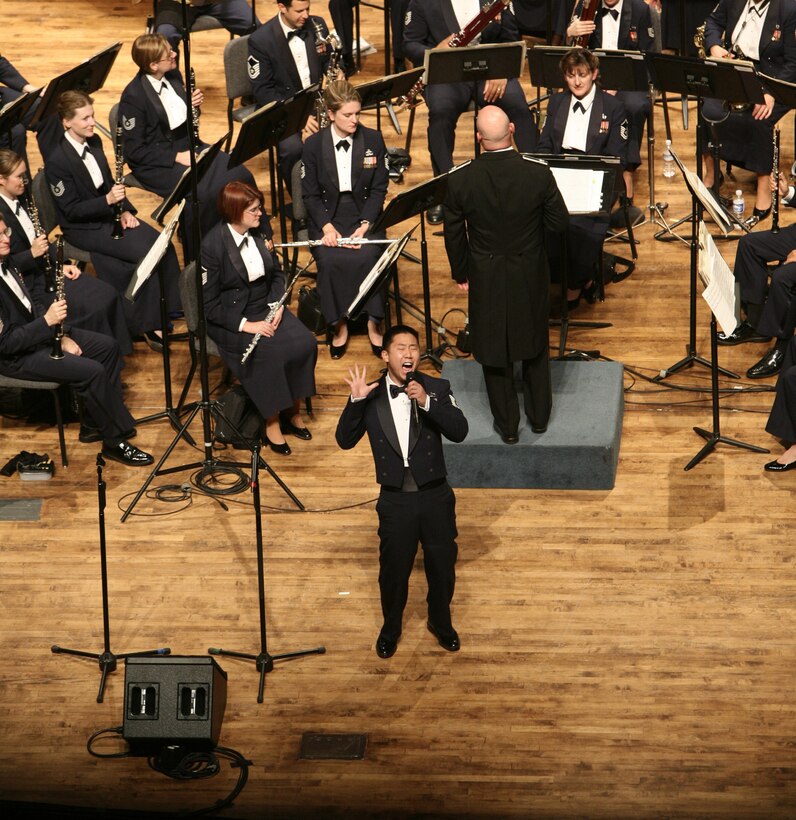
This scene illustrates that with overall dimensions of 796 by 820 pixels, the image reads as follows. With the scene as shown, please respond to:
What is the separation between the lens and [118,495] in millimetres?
7160

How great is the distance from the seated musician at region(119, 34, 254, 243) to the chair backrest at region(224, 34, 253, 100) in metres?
0.43

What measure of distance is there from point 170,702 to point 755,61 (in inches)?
228

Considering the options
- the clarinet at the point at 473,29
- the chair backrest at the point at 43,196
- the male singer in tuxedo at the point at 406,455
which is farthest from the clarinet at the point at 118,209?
the male singer in tuxedo at the point at 406,455

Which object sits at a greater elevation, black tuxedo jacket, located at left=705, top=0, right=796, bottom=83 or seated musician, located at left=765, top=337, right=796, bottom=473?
black tuxedo jacket, located at left=705, top=0, right=796, bottom=83

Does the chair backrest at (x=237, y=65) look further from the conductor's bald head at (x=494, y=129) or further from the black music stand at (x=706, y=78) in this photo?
the conductor's bald head at (x=494, y=129)

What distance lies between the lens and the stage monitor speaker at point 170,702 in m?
5.48

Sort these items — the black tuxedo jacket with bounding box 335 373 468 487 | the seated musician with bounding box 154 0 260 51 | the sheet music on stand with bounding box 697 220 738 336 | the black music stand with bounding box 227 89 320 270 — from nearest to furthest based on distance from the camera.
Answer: the black tuxedo jacket with bounding box 335 373 468 487 < the sheet music on stand with bounding box 697 220 738 336 < the black music stand with bounding box 227 89 320 270 < the seated musician with bounding box 154 0 260 51

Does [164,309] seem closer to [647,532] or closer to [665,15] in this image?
[647,532]

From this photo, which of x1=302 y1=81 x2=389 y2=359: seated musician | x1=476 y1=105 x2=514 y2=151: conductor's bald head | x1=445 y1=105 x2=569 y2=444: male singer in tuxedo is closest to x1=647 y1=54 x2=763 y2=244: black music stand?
x1=445 y1=105 x2=569 y2=444: male singer in tuxedo

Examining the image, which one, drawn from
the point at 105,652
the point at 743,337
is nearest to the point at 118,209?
the point at 105,652

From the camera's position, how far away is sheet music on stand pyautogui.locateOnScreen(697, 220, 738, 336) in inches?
255

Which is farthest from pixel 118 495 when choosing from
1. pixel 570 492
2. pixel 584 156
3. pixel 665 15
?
pixel 665 15

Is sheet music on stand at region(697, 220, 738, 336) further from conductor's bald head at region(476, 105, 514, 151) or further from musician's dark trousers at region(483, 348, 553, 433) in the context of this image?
conductor's bald head at region(476, 105, 514, 151)

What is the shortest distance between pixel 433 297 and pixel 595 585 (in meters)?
2.74
